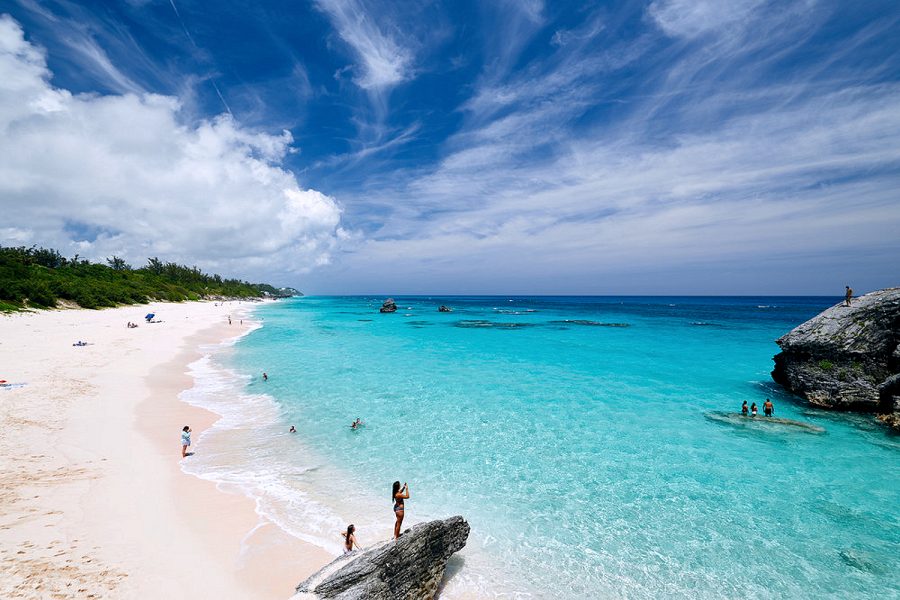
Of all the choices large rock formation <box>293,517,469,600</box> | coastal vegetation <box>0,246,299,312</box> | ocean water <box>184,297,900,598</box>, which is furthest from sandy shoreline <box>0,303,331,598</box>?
coastal vegetation <box>0,246,299,312</box>

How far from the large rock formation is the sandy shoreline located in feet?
7.06

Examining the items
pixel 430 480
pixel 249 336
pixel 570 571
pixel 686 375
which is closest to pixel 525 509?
pixel 570 571

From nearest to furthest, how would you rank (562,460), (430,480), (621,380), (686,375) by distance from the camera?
(430,480)
(562,460)
(621,380)
(686,375)

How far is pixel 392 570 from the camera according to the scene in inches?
262

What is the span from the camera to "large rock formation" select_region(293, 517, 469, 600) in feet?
20.2

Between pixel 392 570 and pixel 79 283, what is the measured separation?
273 ft

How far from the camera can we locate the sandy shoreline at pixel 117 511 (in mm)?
7406

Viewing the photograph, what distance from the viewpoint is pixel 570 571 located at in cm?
870

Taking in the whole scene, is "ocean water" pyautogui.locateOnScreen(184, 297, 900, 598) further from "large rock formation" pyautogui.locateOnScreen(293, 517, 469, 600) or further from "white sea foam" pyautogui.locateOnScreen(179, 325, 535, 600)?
"large rock formation" pyautogui.locateOnScreen(293, 517, 469, 600)

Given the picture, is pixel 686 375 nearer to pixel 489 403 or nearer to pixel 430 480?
pixel 489 403

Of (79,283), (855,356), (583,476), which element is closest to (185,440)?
(583,476)

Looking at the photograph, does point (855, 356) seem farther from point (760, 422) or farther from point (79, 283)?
point (79, 283)

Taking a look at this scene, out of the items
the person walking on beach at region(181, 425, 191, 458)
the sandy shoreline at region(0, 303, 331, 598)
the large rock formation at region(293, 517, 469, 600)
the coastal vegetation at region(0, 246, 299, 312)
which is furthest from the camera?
the coastal vegetation at region(0, 246, 299, 312)

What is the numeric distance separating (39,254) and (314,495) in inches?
3959
